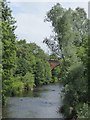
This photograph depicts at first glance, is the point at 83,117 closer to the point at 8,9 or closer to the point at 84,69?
the point at 84,69

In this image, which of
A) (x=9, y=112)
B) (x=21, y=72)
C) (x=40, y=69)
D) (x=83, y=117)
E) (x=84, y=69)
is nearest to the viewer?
(x=83, y=117)

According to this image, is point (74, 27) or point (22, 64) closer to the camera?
point (74, 27)

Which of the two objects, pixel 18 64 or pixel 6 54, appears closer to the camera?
pixel 6 54

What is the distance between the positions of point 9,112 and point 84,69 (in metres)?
12.2

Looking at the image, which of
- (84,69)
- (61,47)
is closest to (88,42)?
(84,69)

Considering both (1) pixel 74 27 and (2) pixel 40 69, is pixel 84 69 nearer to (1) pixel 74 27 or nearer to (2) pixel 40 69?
(1) pixel 74 27

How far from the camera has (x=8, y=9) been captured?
38469 millimetres

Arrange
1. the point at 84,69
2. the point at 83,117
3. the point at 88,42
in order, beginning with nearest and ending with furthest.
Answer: the point at 83,117 < the point at 88,42 < the point at 84,69

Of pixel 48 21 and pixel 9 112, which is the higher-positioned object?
pixel 48 21

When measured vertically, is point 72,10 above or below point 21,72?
above

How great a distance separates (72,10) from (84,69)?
2702 centimetres

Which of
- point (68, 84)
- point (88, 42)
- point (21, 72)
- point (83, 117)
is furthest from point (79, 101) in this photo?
point (21, 72)

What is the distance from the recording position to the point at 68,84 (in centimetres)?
2855

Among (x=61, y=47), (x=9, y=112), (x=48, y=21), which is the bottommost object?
(x=9, y=112)
